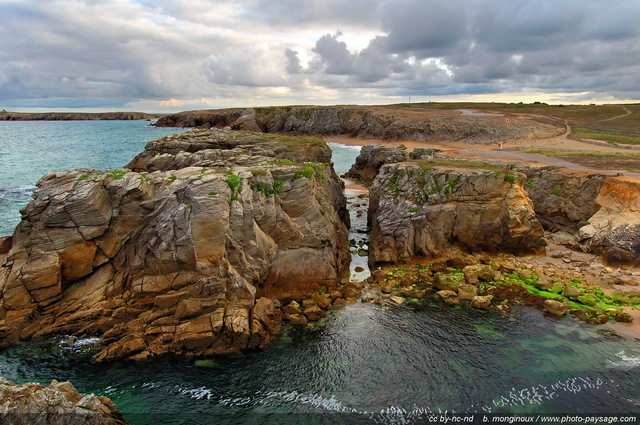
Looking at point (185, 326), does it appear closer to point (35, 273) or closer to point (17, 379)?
point (17, 379)

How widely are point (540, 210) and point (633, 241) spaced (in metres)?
9.52

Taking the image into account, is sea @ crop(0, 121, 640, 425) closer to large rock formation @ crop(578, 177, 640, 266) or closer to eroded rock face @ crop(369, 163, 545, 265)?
eroded rock face @ crop(369, 163, 545, 265)

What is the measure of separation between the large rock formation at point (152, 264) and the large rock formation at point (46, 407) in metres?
6.28

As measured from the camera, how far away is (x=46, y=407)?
1152 cm

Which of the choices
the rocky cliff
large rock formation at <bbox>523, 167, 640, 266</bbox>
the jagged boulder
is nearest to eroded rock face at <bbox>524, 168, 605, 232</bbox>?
large rock formation at <bbox>523, 167, 640, 266</bbox>

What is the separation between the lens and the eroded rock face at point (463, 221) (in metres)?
31.0

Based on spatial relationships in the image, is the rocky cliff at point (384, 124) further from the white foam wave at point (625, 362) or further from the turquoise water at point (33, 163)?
the white foam wave at point (625, 362)

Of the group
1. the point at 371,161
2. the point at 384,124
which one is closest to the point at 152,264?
the point at 371,161

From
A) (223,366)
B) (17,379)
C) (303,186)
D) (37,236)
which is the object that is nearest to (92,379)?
(17,379)

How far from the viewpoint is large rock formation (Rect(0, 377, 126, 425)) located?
11.1 m

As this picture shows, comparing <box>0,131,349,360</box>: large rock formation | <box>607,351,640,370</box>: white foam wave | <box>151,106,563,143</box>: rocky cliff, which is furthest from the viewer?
<box>151,106,563,143</box>: rocky cliff

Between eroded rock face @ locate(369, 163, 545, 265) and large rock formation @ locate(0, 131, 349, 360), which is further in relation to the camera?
eroded rock face @ locate(369, 163, 545, 265)

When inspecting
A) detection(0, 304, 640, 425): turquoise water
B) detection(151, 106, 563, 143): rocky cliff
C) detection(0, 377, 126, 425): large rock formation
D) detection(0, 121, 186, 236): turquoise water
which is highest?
detection(151, 106, 563, 143): rocky cliff

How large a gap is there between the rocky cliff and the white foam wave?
62363mm
